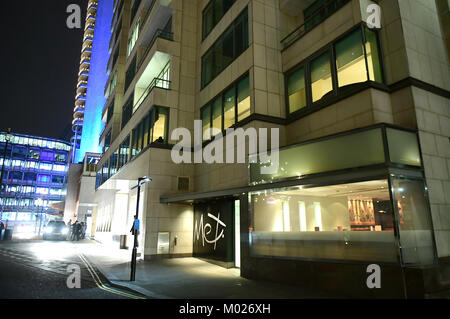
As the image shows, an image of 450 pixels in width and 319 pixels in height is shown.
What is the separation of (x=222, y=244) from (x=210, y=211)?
2398 millimetres

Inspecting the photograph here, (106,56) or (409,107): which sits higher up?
(106,56)

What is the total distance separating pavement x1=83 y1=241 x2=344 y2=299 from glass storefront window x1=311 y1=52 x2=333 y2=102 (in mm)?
8050

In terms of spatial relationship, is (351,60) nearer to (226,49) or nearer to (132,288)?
(226,49)

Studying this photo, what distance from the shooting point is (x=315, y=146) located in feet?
35.9

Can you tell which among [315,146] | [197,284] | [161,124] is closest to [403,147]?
[315,146]

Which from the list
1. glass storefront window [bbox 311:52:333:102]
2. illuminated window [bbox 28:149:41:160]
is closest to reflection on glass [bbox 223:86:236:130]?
glass storefront window [bbox 311:52:333:102]

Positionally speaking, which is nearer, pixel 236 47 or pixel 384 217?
pixel 384 217

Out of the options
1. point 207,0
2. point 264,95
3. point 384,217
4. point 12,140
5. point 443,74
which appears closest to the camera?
point 384,217

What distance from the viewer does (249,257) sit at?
12.5 m

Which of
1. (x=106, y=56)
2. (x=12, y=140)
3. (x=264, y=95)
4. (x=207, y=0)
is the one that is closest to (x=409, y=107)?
(x=264, y=95)

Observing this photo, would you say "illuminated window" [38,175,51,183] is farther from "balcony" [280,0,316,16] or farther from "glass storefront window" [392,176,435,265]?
"glass storefront window" [392,176,435,265]

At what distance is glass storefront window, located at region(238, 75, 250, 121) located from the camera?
15.5 m
